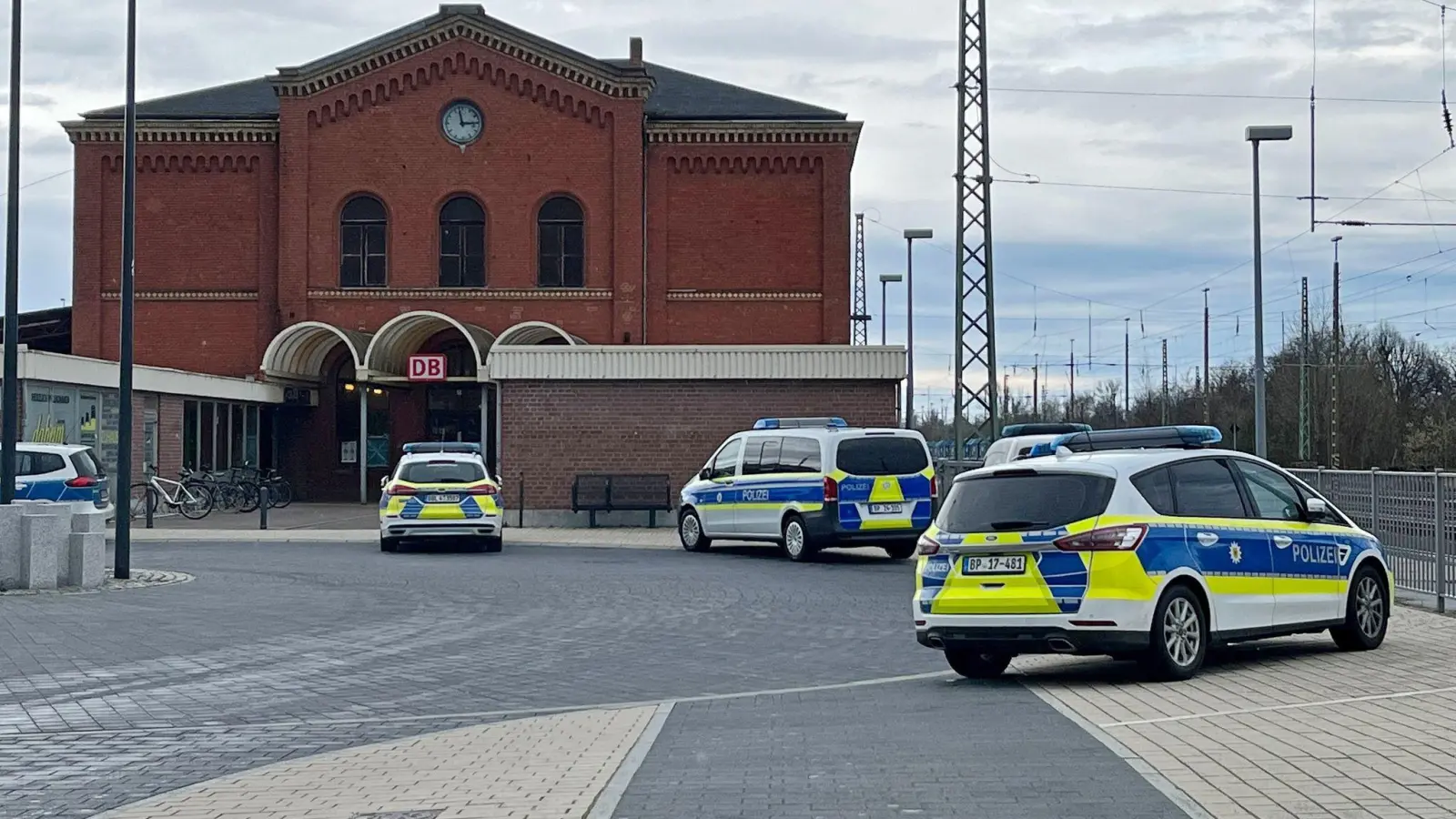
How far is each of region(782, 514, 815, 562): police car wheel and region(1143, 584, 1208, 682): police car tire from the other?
503 inches

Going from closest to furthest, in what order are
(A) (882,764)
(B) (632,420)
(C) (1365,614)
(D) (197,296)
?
(A) (882,764), (C) (1365,614), (B) (632,420), (D) (197,296)

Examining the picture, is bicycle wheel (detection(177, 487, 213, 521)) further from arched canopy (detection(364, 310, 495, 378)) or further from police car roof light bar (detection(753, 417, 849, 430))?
police car roof light bar (detection(753, 417, 849, 430))

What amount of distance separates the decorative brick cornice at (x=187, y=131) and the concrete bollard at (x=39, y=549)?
2897 cm

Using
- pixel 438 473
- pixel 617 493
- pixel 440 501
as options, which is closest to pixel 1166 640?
pixel 440 501

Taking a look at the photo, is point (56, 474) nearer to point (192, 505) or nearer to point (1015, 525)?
point (192, 505)

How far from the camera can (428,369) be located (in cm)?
4225

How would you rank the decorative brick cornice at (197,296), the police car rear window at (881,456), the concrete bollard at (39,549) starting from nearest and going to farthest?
the concrete bollard at (39,549), the police car rear window at (881,456), the decorative brick cornice at (197,296)

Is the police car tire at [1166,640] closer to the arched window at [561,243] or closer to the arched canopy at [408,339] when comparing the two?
the arched canopy at [408,339]

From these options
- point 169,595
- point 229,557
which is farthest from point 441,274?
point 169,595

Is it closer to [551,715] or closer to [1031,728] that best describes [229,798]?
[551,715]

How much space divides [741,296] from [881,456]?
76.5 feet

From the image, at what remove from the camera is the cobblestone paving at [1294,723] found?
7.30m

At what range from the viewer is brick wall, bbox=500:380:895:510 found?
34.3 meters

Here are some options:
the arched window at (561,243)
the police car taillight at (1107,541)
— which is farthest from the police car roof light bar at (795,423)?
the arched window at (561,243)
